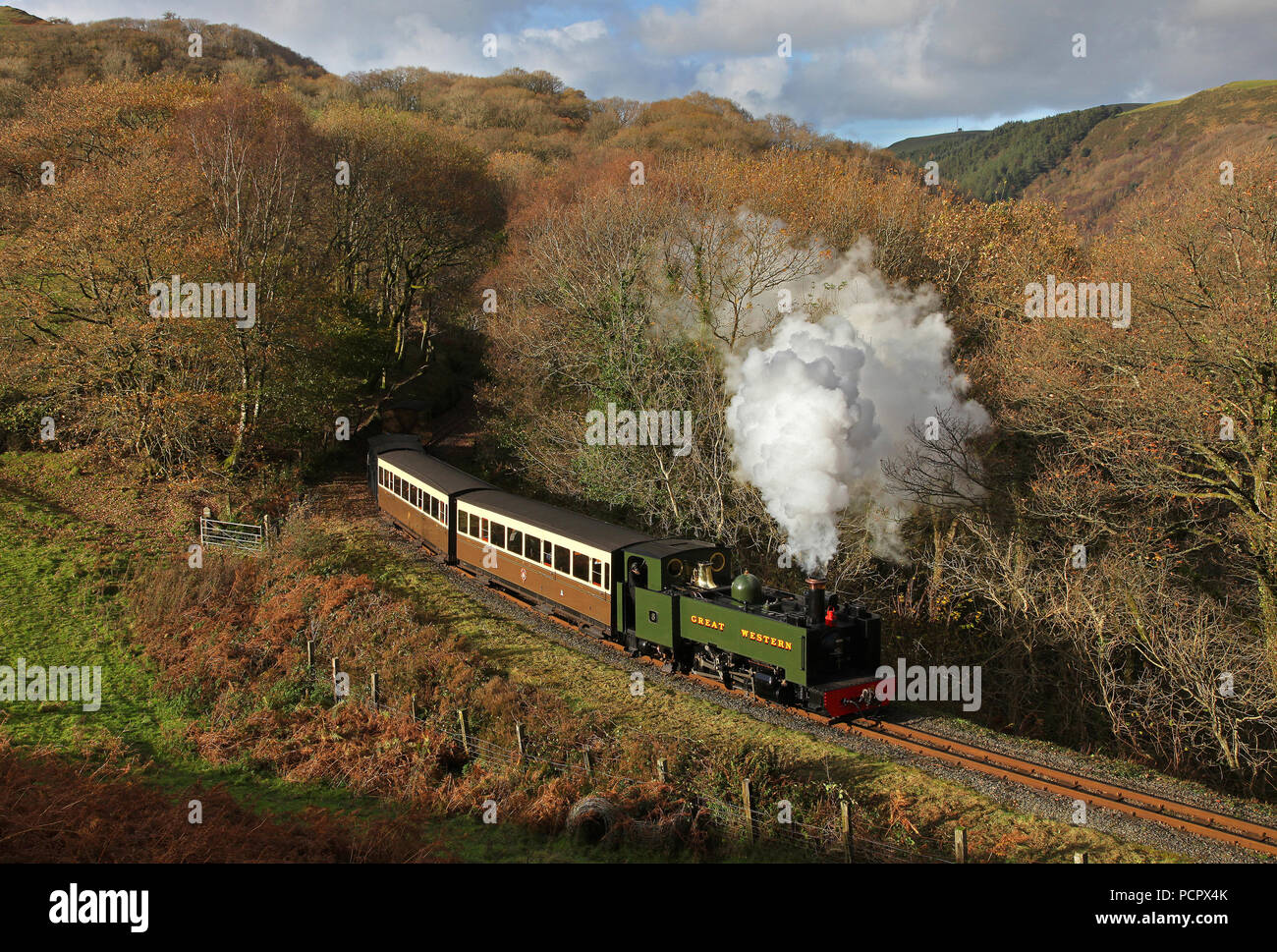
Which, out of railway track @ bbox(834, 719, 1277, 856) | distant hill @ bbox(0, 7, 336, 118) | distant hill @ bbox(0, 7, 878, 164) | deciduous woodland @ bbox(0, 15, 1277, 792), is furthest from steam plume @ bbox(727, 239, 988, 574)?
distant hill @ bbox(0, 7, 336, 118)

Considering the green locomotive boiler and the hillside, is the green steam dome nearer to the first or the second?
the green locomotive boiler

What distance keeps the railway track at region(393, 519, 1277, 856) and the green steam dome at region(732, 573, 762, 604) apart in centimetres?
180

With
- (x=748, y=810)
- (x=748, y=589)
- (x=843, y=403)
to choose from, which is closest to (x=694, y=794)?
(x=748, y=810)

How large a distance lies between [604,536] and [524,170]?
3781 cm

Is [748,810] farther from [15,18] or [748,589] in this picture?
[15,18]

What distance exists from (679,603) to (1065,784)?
244 inches

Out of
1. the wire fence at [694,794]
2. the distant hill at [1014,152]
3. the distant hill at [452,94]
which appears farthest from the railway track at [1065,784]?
the distant hill at [1014,152]

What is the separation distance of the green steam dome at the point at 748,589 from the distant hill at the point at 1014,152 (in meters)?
76.9

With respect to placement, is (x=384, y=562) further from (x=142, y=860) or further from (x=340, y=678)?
(x=142, y=860)

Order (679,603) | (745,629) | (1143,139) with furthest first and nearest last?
(1143,139) → (679,603) → (745,629)

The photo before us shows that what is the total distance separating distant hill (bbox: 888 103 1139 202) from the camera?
84375 mm

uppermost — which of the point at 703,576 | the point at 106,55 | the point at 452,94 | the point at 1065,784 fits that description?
the point at 452,94

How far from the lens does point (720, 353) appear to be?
21609 millimetres

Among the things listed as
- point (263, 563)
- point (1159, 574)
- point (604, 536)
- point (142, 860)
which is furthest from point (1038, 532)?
point (263, 563)
